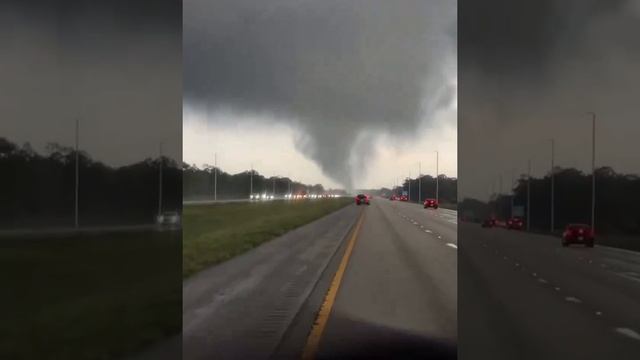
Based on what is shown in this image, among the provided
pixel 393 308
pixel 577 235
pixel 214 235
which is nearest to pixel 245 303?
pixel 393 308

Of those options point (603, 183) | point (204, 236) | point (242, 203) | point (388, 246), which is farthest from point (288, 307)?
point (242, 203)

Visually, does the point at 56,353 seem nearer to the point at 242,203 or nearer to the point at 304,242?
the point at 304,242

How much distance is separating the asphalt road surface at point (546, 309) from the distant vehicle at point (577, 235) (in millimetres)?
7902

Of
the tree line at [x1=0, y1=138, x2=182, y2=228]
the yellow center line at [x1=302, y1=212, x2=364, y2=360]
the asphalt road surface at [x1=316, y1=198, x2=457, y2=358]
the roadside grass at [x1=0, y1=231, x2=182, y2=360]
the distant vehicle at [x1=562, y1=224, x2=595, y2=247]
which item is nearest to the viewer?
the yellow center line at [x1=302, y1=212, x2=364, y2=360]

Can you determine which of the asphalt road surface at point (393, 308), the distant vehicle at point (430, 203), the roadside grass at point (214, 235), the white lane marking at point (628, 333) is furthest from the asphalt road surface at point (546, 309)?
the distant vehicle at point (430, 203)

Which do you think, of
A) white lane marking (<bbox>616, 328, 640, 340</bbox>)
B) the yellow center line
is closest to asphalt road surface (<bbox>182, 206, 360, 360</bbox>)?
the yellow center line

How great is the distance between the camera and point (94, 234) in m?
19.5

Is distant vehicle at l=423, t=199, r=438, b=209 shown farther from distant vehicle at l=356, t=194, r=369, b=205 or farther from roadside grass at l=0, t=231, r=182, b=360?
roadside grass at l=0, t=231, r=182, b=360

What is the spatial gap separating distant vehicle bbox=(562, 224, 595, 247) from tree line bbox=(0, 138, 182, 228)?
50.9ft

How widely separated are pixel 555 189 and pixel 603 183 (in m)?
4.40

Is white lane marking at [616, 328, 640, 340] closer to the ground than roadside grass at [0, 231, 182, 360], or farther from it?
farther from it

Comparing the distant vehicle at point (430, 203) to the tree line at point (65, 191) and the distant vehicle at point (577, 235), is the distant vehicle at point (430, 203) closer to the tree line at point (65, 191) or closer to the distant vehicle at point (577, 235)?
the distant vehicle at point (577, 235)

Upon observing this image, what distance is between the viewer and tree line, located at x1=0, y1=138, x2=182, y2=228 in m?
16.9

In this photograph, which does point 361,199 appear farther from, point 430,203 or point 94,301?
point 94,301
